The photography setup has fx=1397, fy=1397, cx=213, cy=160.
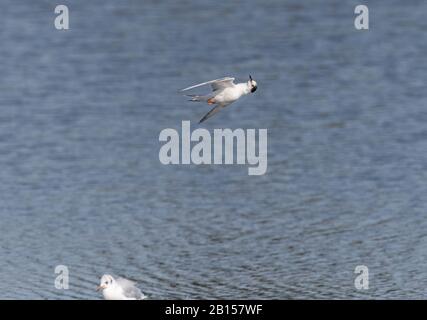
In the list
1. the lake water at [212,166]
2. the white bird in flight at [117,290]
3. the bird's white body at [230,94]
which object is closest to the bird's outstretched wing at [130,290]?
the white bird in flight at [117,290]

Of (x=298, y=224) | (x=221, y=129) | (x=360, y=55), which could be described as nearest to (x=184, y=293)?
(x=298, y=224)

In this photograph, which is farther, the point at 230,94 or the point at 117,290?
the point at 230,94

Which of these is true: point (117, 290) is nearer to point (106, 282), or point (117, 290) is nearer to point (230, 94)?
point (106, 282)

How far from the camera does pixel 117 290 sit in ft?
62.0

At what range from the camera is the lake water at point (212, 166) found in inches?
829

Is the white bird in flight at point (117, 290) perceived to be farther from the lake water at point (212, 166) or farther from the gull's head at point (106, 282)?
the lake water at point (212, 166)

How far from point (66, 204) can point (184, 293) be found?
430 centimetres

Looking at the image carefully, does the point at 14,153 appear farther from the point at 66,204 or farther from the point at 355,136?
the point at 355,136

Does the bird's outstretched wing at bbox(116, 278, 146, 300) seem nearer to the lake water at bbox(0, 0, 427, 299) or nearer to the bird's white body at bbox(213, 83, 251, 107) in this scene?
the lake water at bbox(0, 0, 427, 299)

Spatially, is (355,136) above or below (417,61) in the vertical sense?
below

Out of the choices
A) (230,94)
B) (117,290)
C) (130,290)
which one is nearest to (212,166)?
(230,94)

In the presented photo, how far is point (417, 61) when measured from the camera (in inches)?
1196

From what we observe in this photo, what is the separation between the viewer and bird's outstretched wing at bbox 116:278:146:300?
18.9 metres

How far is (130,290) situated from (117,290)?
0.23m
